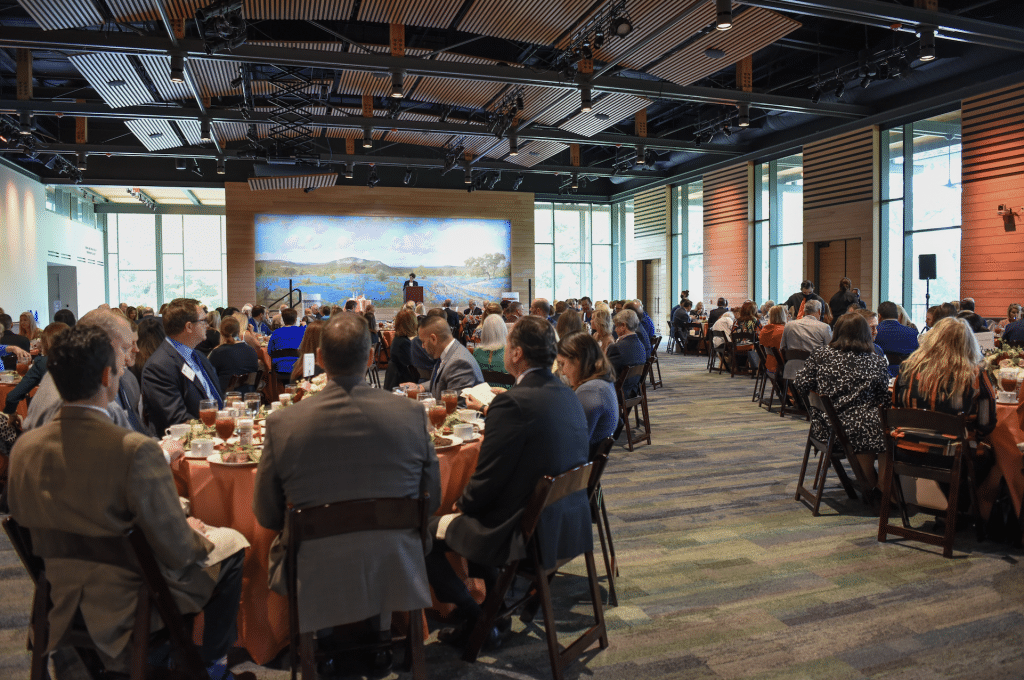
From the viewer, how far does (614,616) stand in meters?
3.40

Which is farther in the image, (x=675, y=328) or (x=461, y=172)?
(x=461, y=172)

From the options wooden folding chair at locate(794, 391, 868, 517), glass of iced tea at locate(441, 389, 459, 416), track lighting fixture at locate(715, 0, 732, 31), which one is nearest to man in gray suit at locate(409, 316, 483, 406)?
glass of iced tea at locate(441, 389, 459, 416)

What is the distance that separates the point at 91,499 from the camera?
1.99 meters

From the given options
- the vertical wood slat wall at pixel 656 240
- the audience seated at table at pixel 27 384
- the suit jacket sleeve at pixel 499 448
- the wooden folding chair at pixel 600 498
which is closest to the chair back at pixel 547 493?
the suit jacket sleeve at pixel 499 448

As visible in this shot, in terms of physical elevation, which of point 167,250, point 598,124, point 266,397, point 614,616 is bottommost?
point 614,616

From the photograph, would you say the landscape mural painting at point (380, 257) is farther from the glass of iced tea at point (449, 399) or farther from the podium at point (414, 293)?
the glass of iced tea at point (449, 399)

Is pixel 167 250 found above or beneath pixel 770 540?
above

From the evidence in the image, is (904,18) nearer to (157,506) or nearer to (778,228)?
(778,228)

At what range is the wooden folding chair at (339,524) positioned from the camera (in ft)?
7.16

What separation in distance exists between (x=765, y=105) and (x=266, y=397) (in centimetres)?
974

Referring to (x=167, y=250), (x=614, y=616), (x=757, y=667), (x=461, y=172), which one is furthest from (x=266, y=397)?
(x=167, y=250)

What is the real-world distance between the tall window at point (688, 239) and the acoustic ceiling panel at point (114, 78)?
13.8 m

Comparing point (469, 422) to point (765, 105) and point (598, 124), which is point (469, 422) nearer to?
point (765, 105)

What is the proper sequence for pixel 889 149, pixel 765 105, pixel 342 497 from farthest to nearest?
pixel 889 149 → pixel 765 105 → pixel 342 497
